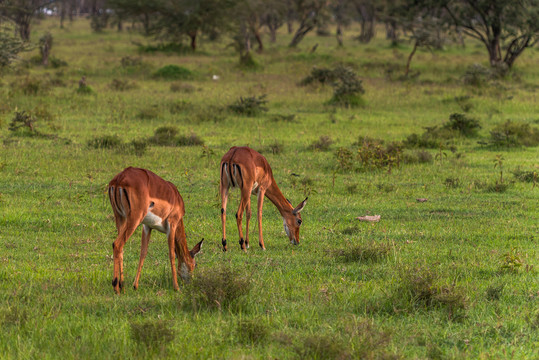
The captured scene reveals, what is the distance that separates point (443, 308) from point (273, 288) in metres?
1.49

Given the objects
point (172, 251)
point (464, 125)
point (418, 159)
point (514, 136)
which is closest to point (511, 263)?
point (172, 251)

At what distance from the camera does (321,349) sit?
172 inches

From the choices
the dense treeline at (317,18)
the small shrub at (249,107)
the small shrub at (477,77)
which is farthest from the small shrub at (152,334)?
the small shrub at (477,77)

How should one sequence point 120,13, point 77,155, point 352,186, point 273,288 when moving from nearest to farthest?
point 273,288, point 352,186, point 77,155, point 120,13

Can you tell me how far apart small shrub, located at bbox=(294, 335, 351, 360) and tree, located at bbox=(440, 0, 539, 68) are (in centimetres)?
2678

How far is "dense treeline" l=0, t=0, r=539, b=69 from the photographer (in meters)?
28.9

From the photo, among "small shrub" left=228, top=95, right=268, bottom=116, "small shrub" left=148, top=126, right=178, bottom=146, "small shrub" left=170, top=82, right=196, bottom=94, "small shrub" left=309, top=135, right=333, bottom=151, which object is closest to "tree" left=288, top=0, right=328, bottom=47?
"small shrub" left=170, top=82, right=196, bottom=94

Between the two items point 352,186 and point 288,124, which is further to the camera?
point 288,124

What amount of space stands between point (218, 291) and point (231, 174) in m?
2.52

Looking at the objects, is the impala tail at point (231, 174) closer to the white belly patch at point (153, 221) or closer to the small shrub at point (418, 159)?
the white belly patch at point (153, 221)

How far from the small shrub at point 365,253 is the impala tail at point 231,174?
1.49 meters

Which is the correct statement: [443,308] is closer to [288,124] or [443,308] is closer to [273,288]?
[273,288]

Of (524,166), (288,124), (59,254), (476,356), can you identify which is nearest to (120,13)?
(288,124)

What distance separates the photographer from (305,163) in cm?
1334
